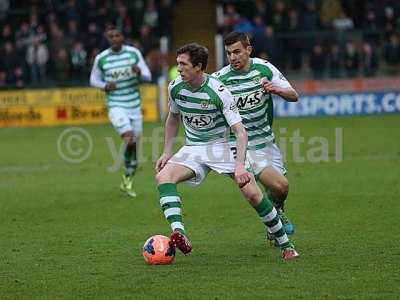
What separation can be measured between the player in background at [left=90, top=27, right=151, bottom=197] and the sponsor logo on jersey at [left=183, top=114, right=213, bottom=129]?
5.85m

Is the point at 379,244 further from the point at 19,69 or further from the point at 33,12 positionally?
the point at 33,12

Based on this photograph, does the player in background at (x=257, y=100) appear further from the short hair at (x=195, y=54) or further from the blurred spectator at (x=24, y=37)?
the blurred spectator at (x=24, y=37)

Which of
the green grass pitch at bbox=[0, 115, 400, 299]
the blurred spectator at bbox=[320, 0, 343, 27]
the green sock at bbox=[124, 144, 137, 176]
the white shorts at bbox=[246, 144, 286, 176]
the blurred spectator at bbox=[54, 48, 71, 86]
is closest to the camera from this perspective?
the green grass pitch at bbox=[0, 115, 400, 299]

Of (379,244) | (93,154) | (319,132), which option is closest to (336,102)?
(319,132)

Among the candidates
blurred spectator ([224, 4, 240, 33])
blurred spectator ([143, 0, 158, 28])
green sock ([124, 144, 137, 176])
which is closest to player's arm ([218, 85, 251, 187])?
green sock ([124, 144, 137, 176])

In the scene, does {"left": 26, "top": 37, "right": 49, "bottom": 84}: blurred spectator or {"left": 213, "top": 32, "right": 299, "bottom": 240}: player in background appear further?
{"left": 26, "top": 37, "right": 49, "bottom": 84}: blurred spectator

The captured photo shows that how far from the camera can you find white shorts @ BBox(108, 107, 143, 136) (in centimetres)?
1529

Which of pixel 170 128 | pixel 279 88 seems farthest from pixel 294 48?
pixel 170 128

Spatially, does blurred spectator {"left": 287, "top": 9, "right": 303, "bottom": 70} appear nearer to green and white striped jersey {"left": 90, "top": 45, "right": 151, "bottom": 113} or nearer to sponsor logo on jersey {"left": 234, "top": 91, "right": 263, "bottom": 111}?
green and white striped jersey {"left": 90, "top": 45, "right": 151, "bottom": 113}

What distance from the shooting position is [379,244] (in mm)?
9875

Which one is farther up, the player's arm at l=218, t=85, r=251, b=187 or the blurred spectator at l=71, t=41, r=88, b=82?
the player's arm at l=218, t=85, r=251, b=187

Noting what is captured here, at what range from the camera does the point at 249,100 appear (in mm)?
10039

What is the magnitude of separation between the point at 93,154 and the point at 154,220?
9359 mm

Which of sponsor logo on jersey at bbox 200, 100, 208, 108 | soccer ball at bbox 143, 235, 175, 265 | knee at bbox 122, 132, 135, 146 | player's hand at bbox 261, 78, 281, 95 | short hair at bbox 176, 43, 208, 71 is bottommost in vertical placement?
knee at bbox 122, 132, 135, 146
